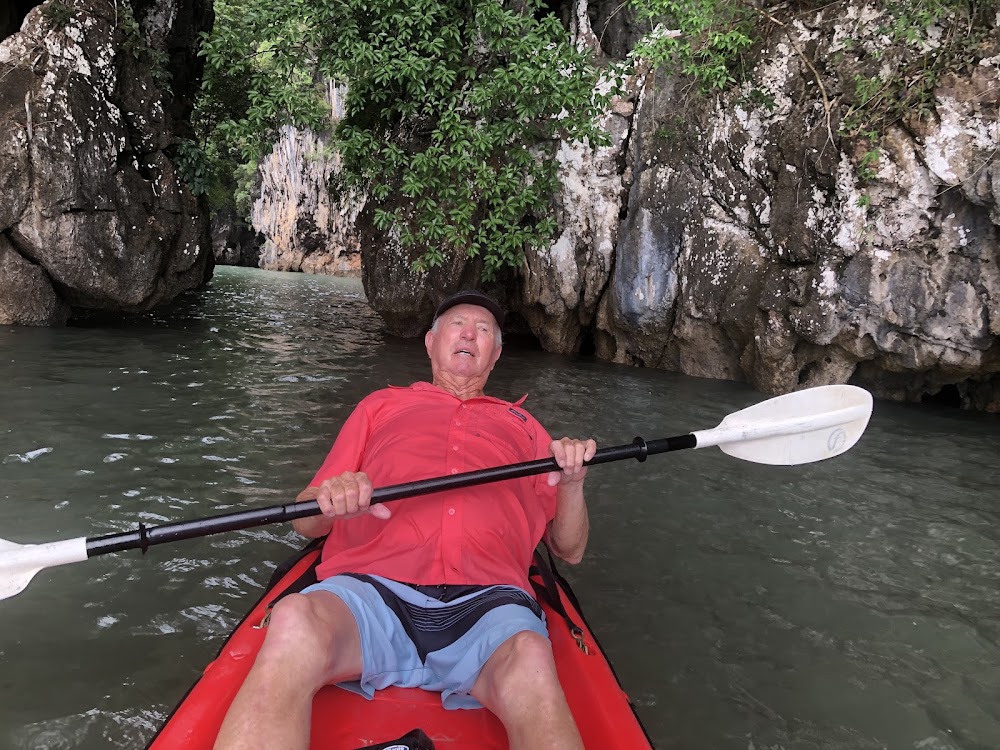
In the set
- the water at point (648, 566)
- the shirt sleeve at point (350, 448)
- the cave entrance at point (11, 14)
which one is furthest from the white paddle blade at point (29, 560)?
the cave entrance at point (11, 14)

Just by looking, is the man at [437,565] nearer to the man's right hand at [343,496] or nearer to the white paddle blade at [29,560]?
the man's right hand at [343,496]

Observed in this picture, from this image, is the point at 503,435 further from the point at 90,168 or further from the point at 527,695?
the point at 90,168

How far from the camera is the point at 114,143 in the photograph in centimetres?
910

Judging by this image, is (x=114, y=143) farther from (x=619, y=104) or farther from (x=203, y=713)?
(x=203, y=713)

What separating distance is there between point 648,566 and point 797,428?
103cm

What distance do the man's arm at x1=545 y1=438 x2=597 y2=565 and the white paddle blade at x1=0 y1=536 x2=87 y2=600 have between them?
1435 millimetres

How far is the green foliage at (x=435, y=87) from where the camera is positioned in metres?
7.47

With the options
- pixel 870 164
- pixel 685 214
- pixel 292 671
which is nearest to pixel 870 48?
pixel 870 164

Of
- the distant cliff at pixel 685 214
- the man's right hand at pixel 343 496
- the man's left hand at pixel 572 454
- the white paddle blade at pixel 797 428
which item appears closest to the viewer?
the man's right hand at pixel 343 496

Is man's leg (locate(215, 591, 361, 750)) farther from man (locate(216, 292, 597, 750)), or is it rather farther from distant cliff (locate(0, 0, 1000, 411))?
distant cliff (locate(0, 0, 1000, 411))

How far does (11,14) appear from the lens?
35.0ft

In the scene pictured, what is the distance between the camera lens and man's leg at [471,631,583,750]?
1489 mm

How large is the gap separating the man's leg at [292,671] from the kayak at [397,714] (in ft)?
0.30

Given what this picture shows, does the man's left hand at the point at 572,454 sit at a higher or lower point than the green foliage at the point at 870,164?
lower
